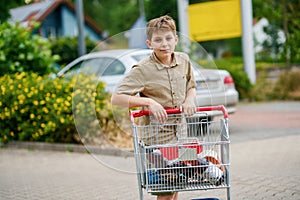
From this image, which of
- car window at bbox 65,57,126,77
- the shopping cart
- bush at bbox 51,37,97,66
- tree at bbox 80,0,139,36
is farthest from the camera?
tree at bbox 80,0,139,36

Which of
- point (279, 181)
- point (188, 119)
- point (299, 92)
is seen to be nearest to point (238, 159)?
point (279, 181)

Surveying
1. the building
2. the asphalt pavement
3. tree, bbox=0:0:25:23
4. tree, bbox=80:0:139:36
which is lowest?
the asphalt pavement

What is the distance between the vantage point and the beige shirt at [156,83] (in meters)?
4.12

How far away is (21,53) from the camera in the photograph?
1252cm

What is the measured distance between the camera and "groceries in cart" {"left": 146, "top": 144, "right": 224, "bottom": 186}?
3.77 m

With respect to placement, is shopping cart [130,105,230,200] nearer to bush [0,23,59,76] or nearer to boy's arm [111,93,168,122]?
boy's arm [111,93,168,122]

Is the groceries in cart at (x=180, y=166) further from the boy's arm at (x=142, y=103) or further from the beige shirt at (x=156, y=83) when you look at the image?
the beige shirt at (x=156, y=83)

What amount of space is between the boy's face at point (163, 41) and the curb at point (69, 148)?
4.30 meters

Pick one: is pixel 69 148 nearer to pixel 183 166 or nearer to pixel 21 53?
pixel 21 53

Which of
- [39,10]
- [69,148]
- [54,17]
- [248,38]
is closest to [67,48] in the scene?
[39,10]

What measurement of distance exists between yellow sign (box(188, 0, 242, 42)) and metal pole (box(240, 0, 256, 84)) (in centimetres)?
41

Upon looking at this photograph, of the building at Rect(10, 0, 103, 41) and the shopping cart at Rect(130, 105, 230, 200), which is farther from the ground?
the building at Rect(10, 0, 103, 41)

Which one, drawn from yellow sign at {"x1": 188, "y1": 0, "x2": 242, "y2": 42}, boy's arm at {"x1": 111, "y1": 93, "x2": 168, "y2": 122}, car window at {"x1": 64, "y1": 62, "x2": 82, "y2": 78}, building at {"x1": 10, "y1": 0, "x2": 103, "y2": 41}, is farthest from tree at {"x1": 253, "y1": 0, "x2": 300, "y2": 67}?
building at {"x1": 10, "y1": 0, "x2": 103, "y2": 41}

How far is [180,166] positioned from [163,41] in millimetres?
964
